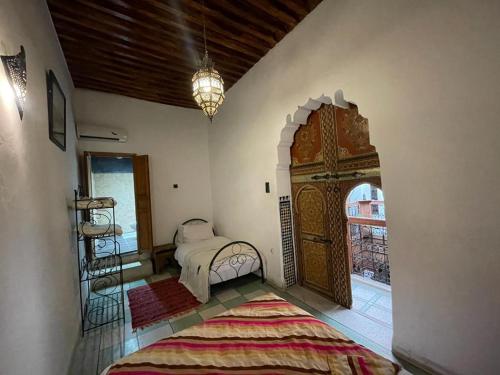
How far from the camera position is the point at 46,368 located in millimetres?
1257

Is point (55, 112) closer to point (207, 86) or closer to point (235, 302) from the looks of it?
point (207, 86)

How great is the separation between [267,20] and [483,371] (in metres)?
3.60

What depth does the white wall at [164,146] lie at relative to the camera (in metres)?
3.84

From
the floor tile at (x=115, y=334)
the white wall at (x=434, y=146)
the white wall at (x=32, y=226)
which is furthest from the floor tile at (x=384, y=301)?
the white wall at (x=32, y=226)

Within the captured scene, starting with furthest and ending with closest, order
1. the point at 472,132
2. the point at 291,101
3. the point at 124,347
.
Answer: the point at 291,101
the point at 124,347
the point at 472,132

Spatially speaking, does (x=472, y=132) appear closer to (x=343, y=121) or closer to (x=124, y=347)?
(x=343, y=121)

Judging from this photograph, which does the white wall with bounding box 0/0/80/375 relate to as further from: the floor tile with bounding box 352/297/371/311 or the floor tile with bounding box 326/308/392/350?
the floor tile with bounding box 352/297/371/311

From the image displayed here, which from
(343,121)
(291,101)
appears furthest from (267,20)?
(343,121)

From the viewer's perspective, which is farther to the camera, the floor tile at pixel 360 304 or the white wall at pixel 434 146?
the floor tile at pixel 360 304

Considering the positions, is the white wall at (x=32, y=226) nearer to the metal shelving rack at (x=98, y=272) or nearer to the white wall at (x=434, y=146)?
the metal shelving rack at (x=98, y=272)

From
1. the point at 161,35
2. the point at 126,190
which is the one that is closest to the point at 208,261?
the point at 126,190

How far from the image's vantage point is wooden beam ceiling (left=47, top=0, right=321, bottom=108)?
7.06 ft

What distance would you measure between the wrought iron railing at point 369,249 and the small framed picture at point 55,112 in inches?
145

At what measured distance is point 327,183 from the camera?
103 inches
